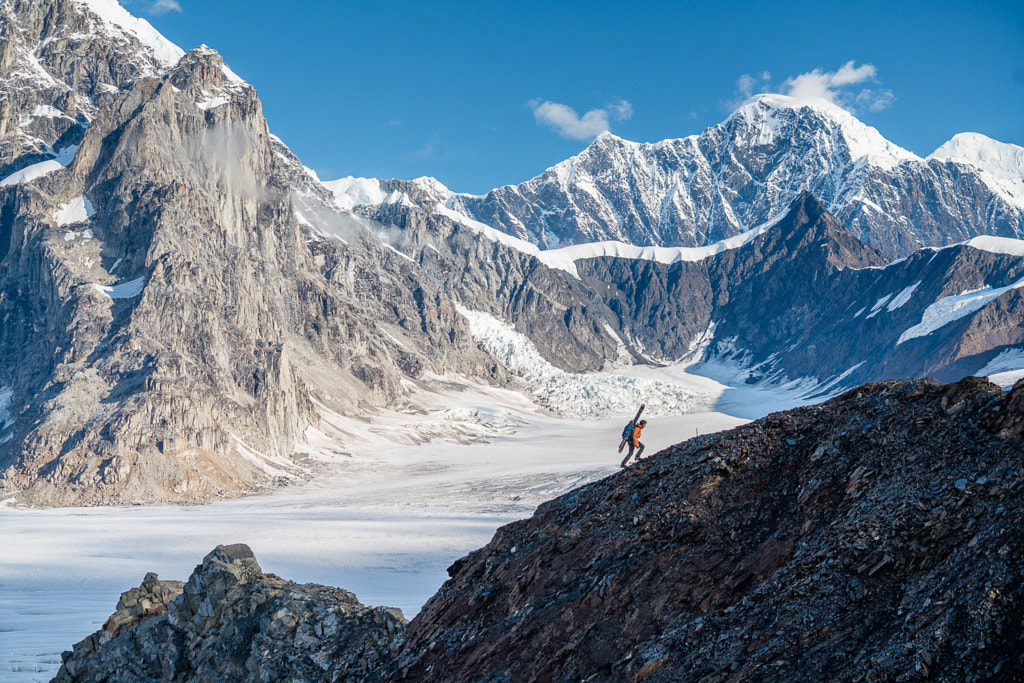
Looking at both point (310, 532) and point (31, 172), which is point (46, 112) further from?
point (310, 532)

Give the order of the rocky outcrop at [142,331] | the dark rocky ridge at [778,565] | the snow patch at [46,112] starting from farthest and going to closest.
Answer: the snow patch at [46,112], the rocky outcrop at [142,331], the dark rocky ridge at [778,565]

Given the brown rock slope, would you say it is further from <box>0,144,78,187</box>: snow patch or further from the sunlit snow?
<box>0,144,78,187</box>: snow patch

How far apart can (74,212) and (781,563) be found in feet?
626

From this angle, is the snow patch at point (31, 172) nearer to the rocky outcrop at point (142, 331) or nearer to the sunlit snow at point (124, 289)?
the rocky outcrop at point (142, 331)

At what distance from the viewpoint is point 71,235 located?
16525 centimetres

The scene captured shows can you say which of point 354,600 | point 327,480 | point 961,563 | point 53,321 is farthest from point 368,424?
point 961,563

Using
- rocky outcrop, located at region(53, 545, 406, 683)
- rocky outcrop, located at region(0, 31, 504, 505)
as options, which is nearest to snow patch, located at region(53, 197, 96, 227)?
rocky outcrop, located at region(0, 31, 504, 505)

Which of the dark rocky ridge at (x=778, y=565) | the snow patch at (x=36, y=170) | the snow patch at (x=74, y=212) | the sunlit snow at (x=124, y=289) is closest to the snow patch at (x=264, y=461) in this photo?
the sunlit snow at (x=124, y=289)

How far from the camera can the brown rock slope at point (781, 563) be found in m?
10.2

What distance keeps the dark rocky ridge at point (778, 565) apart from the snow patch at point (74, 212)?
178716mm

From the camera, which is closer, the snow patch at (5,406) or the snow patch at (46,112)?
the snow patch at (5,406)

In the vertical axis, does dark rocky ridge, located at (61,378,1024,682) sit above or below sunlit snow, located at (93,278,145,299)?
below

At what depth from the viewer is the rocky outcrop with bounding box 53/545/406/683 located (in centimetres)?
1803

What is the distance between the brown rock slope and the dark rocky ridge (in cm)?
3
